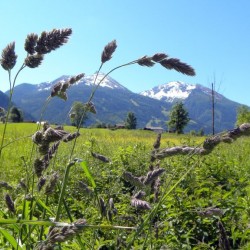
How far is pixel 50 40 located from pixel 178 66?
1.41ft

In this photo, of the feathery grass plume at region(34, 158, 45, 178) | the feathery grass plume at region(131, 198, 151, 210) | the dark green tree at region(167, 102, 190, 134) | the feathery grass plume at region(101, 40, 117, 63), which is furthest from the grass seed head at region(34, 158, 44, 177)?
the dark green tree at region(167, 102, 190, 134)

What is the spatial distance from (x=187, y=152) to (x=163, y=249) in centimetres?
36

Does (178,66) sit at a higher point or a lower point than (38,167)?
higher

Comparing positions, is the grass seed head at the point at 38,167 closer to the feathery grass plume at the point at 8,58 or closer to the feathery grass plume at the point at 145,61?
the feathery grass plume at the point at 8,58

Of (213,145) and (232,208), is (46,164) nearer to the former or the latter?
(213,145)

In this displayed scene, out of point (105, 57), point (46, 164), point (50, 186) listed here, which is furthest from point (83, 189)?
point (105, 57)

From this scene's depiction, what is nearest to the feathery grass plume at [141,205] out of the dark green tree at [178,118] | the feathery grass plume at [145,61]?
the feathery grass plume at [145,61]

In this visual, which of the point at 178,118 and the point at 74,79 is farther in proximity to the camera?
the point at 178,118

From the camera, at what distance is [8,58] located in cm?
148

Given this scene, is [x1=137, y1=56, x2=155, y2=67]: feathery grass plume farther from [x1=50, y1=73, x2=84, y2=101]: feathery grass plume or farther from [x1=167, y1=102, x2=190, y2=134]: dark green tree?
[x1=167, y1=102, x2=190, y2=134]: dark green tree

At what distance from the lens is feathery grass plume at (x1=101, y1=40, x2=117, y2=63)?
1517 millimetres

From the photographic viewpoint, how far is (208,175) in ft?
20.3

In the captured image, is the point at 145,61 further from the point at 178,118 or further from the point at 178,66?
the point at 178,118

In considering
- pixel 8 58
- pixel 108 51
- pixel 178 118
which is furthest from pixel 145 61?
pixel 178 118
